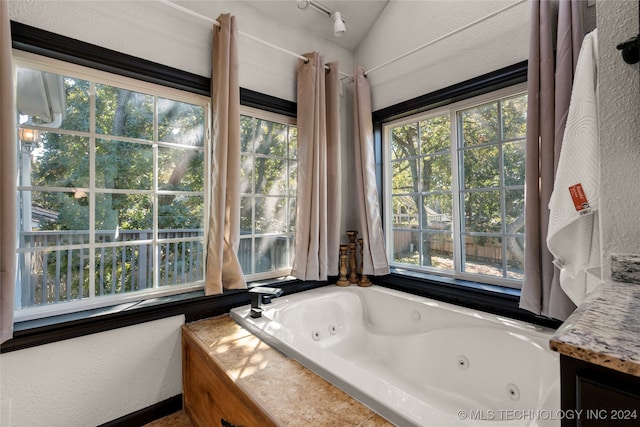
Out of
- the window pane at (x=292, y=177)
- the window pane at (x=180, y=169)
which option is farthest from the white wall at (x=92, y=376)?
the window pane at (x=292, y=177)

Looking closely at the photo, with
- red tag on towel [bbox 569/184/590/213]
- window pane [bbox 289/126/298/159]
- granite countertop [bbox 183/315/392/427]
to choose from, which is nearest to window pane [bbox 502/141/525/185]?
red tag on towel [bbox 569/184/590/213]

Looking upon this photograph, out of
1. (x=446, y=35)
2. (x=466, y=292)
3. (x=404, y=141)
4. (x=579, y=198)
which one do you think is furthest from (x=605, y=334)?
(x=404, y=141)

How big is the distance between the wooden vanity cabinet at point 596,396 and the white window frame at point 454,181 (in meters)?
1.38

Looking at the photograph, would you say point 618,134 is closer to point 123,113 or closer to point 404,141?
point 404,141

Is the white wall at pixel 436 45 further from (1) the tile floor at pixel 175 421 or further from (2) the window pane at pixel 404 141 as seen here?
(1) the tile floor at pixel 175 421

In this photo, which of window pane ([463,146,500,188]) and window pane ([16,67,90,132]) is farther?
window pane ([463,146,500,188])

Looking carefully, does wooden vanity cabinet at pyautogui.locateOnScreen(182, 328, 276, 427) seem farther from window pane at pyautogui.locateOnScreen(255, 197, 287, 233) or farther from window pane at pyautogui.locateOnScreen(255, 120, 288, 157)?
window pane at pyautogui.locateOnScreen(255, 120, 288, 157)

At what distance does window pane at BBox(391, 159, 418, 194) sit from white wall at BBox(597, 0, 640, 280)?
1.38 metres

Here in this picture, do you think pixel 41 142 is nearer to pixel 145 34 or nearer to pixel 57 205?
pixel 57 205

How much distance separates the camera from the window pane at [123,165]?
5.01ft

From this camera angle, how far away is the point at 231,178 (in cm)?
176

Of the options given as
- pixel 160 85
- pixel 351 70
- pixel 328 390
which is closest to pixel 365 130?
pixel 351 70

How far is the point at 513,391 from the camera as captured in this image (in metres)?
1.37

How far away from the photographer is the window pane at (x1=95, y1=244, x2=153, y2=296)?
1.53m
